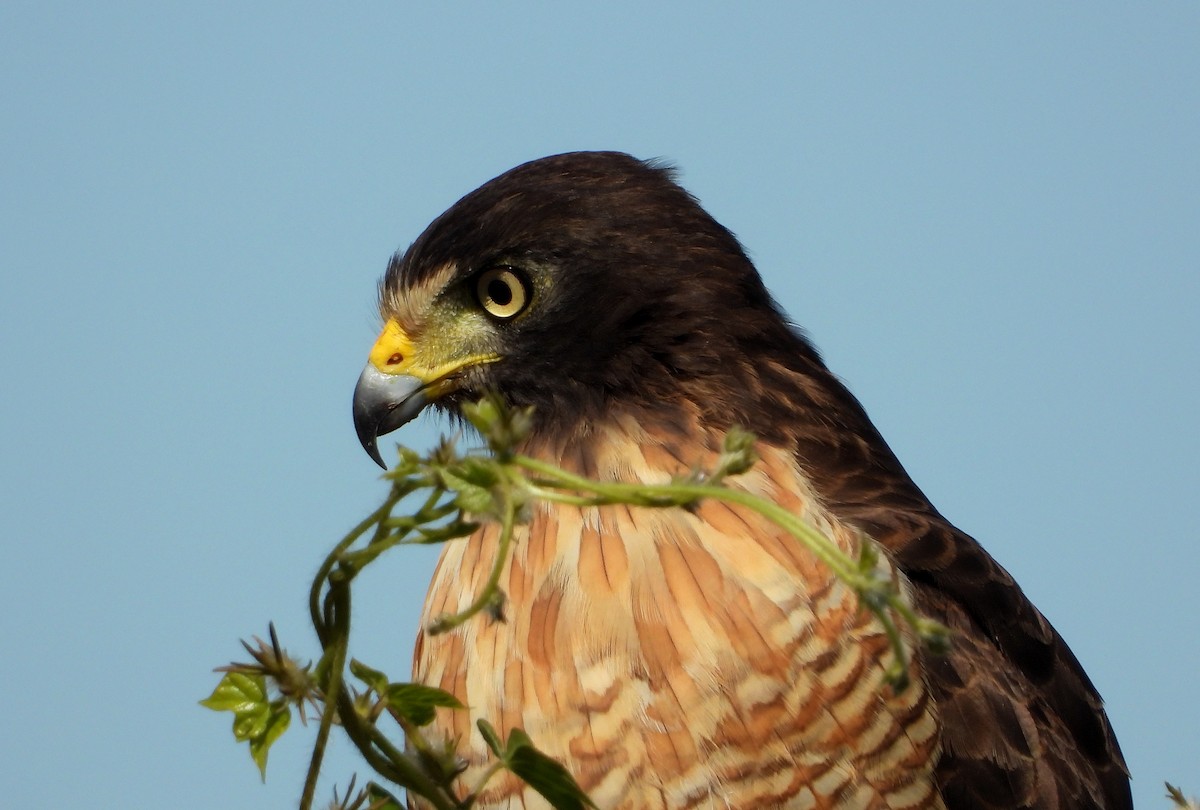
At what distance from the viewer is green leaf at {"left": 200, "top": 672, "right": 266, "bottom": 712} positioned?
1.62m

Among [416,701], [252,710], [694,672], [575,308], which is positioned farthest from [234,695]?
[575,308]

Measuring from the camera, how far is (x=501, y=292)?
4.09 meters

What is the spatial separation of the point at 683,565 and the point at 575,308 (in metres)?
0.90

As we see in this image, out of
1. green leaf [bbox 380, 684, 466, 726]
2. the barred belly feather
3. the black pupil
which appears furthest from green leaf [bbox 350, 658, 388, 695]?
the black pupil

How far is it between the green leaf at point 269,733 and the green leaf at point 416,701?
12 centimetres

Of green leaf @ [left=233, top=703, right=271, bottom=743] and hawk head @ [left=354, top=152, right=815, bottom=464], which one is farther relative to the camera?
hawk head @ [left=354, top=152, right=815, bottom=464]

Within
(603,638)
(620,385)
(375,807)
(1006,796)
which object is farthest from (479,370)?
(375,807)

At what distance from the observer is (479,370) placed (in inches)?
160

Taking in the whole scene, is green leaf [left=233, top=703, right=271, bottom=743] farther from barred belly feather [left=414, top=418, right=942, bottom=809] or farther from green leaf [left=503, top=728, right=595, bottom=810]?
barred belly feather [left=414, top=418, right=942, bottom=809]

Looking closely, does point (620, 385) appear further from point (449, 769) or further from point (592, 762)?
point (449, 769)

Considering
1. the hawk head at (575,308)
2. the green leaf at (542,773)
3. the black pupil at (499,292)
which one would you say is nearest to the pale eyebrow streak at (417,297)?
the hawk head at (575,308)

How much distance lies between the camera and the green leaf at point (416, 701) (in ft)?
5.37

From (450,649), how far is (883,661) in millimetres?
1044

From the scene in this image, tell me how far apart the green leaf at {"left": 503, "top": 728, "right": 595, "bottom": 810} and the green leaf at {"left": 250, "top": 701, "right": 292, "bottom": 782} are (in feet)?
0.82
